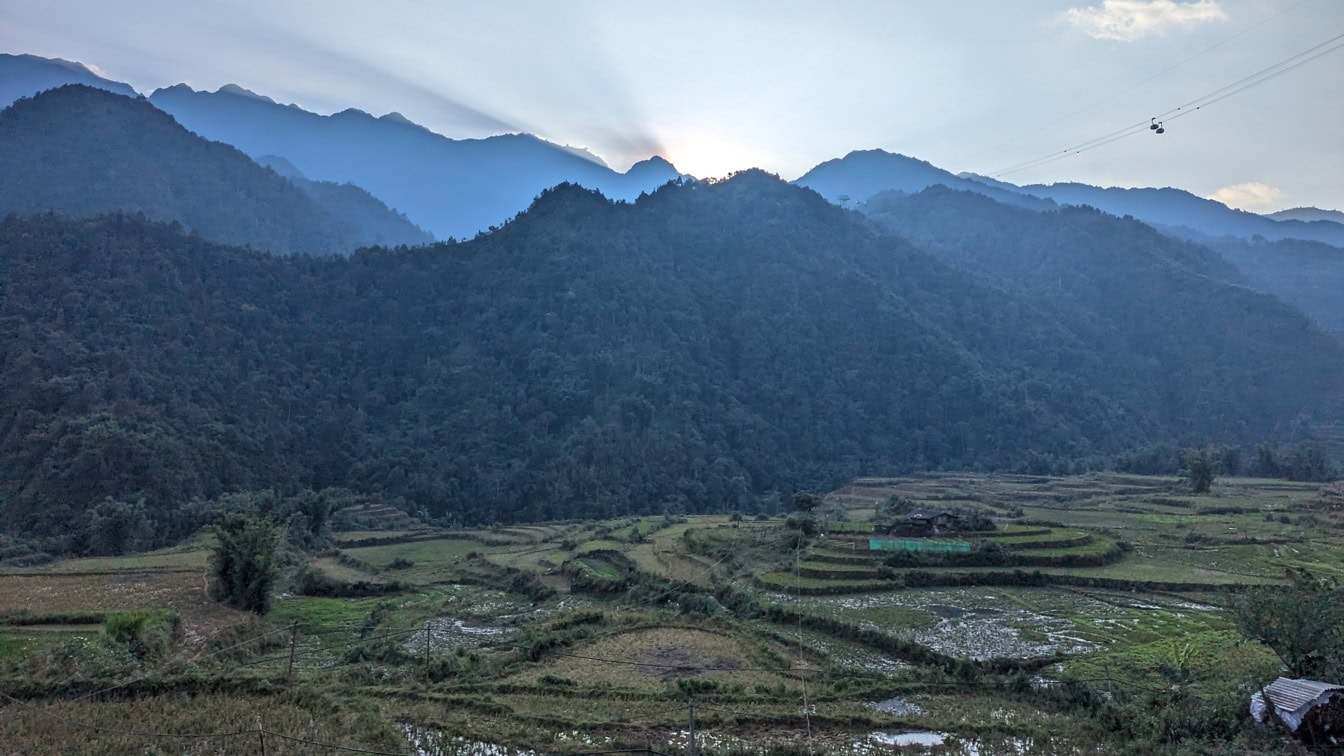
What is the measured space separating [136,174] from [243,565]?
293 feet

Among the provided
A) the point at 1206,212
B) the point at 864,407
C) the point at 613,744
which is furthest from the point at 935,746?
the point at 1206,212

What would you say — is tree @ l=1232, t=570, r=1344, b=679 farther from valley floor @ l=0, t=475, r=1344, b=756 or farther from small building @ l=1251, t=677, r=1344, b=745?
small building @ l=1251, t=677, r=1344, b=745

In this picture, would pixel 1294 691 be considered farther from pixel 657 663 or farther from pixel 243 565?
pixel 243 565


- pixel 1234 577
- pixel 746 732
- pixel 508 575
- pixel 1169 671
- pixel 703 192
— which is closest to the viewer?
pixel 746 732

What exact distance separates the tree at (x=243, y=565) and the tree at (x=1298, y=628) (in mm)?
24619

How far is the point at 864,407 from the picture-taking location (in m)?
79.2

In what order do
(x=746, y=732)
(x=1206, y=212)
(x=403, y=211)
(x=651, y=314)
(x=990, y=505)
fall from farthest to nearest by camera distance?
(x=1206, y=212)
(x=403, y=211)
(x=651, y=314)
(x=990, y=505)
(x=746, y=732)

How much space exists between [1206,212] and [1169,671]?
22256 cm

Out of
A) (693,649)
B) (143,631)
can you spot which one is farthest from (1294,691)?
(143,631)

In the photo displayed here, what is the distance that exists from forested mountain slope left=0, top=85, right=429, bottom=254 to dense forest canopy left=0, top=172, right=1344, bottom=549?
25600 mm

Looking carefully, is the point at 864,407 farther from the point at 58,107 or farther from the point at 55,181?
the point at 58,107

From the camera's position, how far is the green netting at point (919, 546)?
1047 inches

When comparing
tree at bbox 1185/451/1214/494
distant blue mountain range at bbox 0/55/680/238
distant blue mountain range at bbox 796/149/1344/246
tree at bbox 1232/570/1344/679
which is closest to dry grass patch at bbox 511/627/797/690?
tree at bbox 1232/570/1344/679

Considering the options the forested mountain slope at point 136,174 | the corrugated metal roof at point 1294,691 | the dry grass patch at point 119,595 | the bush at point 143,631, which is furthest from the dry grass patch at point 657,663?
the forested mountain slope at point 136,174
